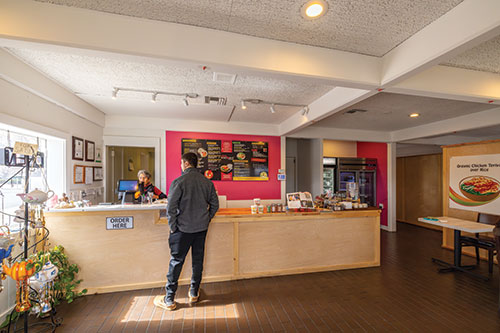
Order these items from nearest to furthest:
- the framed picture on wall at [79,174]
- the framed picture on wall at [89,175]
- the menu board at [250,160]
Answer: the framed picture on wall at [79,174] → the framed picture on wall at [89,175] → the menu board at [250,160]

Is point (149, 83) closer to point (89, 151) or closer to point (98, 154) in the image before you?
point (89, 151)

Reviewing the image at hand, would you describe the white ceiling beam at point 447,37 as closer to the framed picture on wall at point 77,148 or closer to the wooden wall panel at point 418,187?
the framed picture on wall at point 77,148

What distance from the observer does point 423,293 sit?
3.04m

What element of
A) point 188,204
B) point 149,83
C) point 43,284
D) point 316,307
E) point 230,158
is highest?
point 149,83

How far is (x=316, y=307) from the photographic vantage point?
2711 mm

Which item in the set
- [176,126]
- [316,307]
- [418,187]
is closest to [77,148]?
[176,126]

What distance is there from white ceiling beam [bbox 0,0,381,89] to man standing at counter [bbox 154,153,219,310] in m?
1.38

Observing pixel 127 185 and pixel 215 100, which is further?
pixel 127 185

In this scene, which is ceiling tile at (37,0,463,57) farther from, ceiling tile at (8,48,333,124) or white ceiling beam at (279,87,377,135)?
white ceiling beam at (279,87,377,135)

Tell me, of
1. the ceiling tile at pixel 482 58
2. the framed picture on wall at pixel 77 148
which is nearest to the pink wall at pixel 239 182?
the framed picture on wall at pixel 77 148

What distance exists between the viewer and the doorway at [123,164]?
534 cm

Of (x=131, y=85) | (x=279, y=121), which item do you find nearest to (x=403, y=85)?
(x=279, y=121)

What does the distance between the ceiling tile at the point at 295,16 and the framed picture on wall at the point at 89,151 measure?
2.95m

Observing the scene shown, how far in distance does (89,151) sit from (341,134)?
19.0 feet
